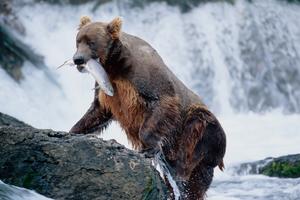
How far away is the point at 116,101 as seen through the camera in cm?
771

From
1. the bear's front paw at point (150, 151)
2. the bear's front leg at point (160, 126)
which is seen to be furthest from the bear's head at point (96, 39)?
the bear's front paw at point (150, 151)

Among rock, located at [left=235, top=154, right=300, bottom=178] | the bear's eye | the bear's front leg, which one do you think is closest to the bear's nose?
the bear's eye

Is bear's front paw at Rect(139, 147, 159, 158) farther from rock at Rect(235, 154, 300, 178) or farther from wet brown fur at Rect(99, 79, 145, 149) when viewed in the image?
rock at Rect(235, 154, 300, 178)

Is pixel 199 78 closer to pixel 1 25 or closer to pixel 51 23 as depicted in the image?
pixel 51 23

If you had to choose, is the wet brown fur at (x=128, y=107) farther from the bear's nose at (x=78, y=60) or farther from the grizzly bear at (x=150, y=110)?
the bear's nose at (x=78, y=60)

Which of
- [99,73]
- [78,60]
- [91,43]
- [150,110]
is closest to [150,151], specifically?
[150,110]

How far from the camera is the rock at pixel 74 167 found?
624cm

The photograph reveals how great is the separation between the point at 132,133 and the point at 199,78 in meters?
10.7

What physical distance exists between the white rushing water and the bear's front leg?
6.10 meters

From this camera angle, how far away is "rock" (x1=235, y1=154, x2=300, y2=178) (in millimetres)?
11562

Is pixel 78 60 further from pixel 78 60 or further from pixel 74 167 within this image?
pixel 74 167

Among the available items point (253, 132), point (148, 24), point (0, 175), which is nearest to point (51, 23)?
point (148, 24)

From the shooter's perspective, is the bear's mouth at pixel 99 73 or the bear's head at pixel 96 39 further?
the bear's head at pixel 96 39

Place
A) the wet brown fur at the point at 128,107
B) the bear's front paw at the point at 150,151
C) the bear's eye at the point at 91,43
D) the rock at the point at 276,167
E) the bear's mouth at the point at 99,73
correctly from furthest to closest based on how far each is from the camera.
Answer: the rock at the point at 276,167 → the bear's eye at the point at 91,43 → the wet brown fur at the point at 128,107 → the bear's mouth at the point at 99,73 → the bear's front paw at the point at 150,151
